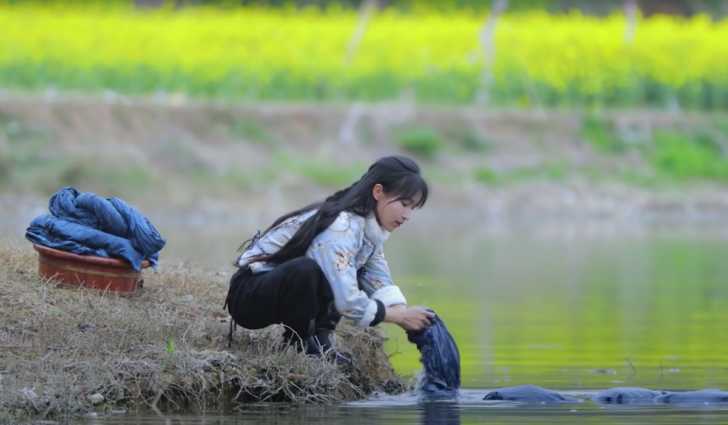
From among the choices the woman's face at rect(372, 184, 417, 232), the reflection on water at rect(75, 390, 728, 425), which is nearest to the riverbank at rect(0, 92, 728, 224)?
the woman's face at rect(372, 184, 417, 232)

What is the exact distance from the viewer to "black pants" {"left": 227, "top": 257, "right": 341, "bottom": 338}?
8250 millimetres

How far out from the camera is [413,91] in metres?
34.6

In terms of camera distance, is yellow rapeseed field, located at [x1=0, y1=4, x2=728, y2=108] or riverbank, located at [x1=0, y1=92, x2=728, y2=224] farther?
yellow rapeseed field, located at [x1=0, y1=4, x2=728, y2=108]

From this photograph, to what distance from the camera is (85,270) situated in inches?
362

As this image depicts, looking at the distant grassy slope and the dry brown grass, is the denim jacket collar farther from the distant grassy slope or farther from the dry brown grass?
the distant grassy slope

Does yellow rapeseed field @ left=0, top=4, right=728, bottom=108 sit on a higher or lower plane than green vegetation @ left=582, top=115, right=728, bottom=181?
higher

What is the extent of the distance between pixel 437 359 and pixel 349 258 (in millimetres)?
885

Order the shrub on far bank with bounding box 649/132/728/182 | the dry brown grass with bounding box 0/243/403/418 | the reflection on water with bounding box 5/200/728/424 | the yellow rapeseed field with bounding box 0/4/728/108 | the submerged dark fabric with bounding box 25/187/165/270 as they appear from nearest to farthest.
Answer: the dry brown grass with bounding box 0/243/403/418 → the reflection on water with bounding box 5/200/728/424 → the submerged dark fabric with bounding box 25/187/165/270 → the shrub on far bank with bounding box 649/132/728/182 → the yellow rapeseed field with bounding box 0/4/728/108

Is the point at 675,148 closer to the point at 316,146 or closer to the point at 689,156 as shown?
the point at 689,156

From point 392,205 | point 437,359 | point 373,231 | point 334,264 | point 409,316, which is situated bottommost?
point 437,359

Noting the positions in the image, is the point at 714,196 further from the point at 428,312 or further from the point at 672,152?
the point at 428,312

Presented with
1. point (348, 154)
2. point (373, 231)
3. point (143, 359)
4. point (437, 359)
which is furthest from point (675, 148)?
point (143, 359)

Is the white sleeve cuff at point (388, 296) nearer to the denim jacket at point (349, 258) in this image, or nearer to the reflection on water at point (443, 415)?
the denim jacket at point (349, 258)

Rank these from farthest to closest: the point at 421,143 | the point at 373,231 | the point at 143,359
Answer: the point at 421,143
the point at 373,231
the point at 143,359
